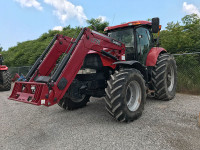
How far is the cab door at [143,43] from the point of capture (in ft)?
15.8

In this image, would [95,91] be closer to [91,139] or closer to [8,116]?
[91,139]

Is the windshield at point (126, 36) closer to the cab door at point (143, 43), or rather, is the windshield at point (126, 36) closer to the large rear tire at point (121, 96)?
the cab door at point (143, 43)

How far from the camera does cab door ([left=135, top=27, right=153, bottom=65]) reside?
481 cm

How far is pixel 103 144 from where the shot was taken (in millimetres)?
2805

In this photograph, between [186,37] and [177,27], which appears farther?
[177,27]

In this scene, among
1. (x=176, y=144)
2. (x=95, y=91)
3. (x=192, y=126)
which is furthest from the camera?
(x=95, y=91)

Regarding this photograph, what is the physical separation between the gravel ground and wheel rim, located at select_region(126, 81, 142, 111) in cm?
35

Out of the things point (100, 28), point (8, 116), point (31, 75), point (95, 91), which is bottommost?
point (8, 116)

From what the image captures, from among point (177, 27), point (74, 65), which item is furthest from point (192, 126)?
point (177, 27)

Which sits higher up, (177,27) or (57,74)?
(177,27)

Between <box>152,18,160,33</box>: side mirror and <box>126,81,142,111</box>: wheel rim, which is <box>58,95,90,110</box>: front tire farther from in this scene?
<box>152,18,160,33</box>: side mirror

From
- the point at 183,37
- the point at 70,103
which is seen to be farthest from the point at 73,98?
the point at 183,37

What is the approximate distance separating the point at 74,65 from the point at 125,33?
2.15m

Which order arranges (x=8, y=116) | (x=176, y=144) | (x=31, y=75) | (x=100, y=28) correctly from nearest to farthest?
1. (x=176, y=144)
2. (x=31, y=75)
3. (x=8, y=116)
4. (x=100, y=28)
